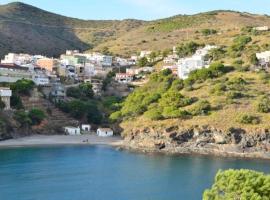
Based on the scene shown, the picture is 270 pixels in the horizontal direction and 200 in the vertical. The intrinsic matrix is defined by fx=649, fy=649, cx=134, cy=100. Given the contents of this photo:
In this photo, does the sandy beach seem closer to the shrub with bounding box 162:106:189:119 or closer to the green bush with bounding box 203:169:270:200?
the shrub with bounding box 162:106:189:119

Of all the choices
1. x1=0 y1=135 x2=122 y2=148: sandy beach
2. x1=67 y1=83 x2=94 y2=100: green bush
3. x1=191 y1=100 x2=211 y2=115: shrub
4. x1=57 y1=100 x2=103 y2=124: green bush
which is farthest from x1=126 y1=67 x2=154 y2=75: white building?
x1=191 y1=100 x2=211 y2=115: shrub

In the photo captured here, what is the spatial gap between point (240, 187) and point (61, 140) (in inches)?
1978

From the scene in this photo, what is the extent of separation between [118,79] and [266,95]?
3475 centimetres

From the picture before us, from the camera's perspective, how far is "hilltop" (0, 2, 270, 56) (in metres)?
135

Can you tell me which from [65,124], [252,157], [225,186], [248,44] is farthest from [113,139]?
[225,186]

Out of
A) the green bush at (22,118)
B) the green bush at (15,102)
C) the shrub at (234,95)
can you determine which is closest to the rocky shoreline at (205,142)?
the shrub at (234,95)

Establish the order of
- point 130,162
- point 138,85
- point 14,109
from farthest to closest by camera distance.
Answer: point 138,85 < point 14,109 < point 130,162

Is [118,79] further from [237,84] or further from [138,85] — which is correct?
[237,84]

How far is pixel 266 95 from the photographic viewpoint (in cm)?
7169

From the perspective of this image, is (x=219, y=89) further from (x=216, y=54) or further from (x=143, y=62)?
(x=143, y=62)

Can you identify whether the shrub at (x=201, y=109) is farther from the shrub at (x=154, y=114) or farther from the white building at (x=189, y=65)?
the white building at (x=189, y=65)

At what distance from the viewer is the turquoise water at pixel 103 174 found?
1724 inches

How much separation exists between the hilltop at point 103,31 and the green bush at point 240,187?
79449 millimetres

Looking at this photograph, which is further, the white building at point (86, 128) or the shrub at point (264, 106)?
the white building at point (86, 128)
